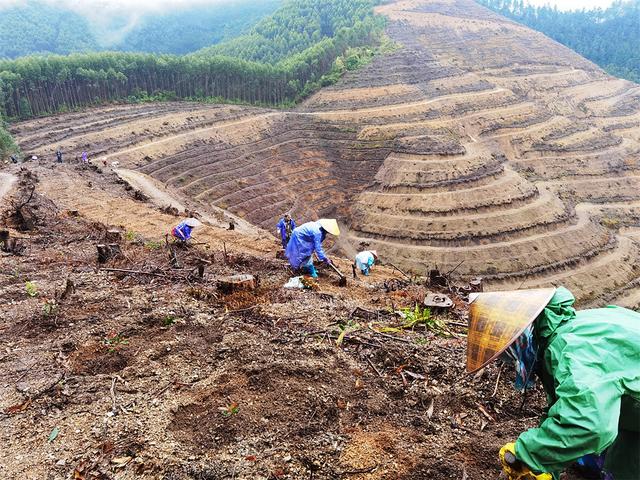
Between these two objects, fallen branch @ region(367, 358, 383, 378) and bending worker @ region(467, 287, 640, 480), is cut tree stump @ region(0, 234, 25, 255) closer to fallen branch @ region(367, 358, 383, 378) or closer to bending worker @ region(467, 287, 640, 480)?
fallen branch @ region(367, 358, 383, 378)

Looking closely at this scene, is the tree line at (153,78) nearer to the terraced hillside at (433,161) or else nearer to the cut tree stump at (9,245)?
the terraced hillside at (433,161)

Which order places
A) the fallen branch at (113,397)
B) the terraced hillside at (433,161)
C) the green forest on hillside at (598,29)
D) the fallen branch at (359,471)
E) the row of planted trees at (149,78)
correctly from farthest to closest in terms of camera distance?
the green forest on hillside at (598,29)
the row of planted trees at (149,78)
the terraced hillside at (433,161)
the fallen branch at (113,397)
the fallen branch at (359,471)

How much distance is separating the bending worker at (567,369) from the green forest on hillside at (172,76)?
5861 cm

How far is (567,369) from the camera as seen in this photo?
120 inches

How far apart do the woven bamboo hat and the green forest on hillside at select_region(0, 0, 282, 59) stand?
542 feet

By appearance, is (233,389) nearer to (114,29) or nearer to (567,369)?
(567,369)

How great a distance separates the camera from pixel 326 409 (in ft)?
16.7

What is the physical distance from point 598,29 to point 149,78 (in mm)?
140521

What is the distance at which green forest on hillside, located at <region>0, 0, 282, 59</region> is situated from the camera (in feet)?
475

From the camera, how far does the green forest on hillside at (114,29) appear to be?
475ft

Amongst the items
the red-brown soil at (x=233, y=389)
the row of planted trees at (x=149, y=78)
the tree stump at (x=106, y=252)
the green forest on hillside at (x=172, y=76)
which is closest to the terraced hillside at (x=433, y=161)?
the green forest on hillside at (x=172, y=76)

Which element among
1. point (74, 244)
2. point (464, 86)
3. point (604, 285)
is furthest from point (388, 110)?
point (74, 244)

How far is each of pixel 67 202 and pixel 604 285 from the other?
41432 mm

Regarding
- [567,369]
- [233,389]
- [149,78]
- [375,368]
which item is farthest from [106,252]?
[149,78]
